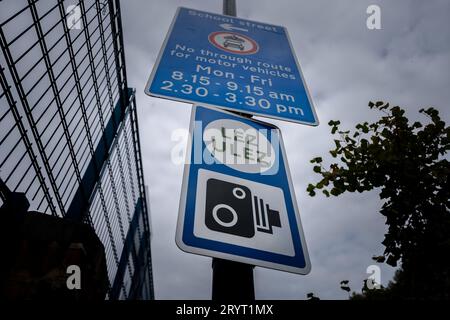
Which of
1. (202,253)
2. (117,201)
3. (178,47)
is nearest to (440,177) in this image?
(178,47)

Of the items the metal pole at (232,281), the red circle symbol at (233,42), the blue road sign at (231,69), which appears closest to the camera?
the metal pole at (232,281)

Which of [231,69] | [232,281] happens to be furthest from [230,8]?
[232,281]

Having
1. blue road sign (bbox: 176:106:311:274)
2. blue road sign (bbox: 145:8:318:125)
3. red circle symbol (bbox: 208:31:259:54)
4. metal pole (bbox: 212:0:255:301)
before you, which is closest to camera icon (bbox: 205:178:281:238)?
blue road sign (bbox: 176:106:311:274)

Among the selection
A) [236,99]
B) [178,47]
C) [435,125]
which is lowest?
[236,99]

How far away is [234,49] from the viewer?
2.31 metres

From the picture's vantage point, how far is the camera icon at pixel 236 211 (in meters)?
1.10

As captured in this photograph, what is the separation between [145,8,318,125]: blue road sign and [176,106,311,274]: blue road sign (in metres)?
0.27

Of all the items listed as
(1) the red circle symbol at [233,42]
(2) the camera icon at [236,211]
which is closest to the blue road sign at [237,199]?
(2) the camera icon at [236,211]

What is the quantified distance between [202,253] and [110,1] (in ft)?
20.8

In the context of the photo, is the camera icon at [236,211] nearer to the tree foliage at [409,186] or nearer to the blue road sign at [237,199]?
the blue road sign at [237,199]

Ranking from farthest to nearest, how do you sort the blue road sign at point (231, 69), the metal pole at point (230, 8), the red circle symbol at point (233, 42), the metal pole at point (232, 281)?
1. the metal pole at point (230, 8)
2. the red circle symbol at point (233, 42)
3. the blue road sign at point (231, 69)
4. the metal pole at point (232, 281)

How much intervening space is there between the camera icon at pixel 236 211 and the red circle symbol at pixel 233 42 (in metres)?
1.47

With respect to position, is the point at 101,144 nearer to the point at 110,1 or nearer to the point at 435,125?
the point at 110,1
